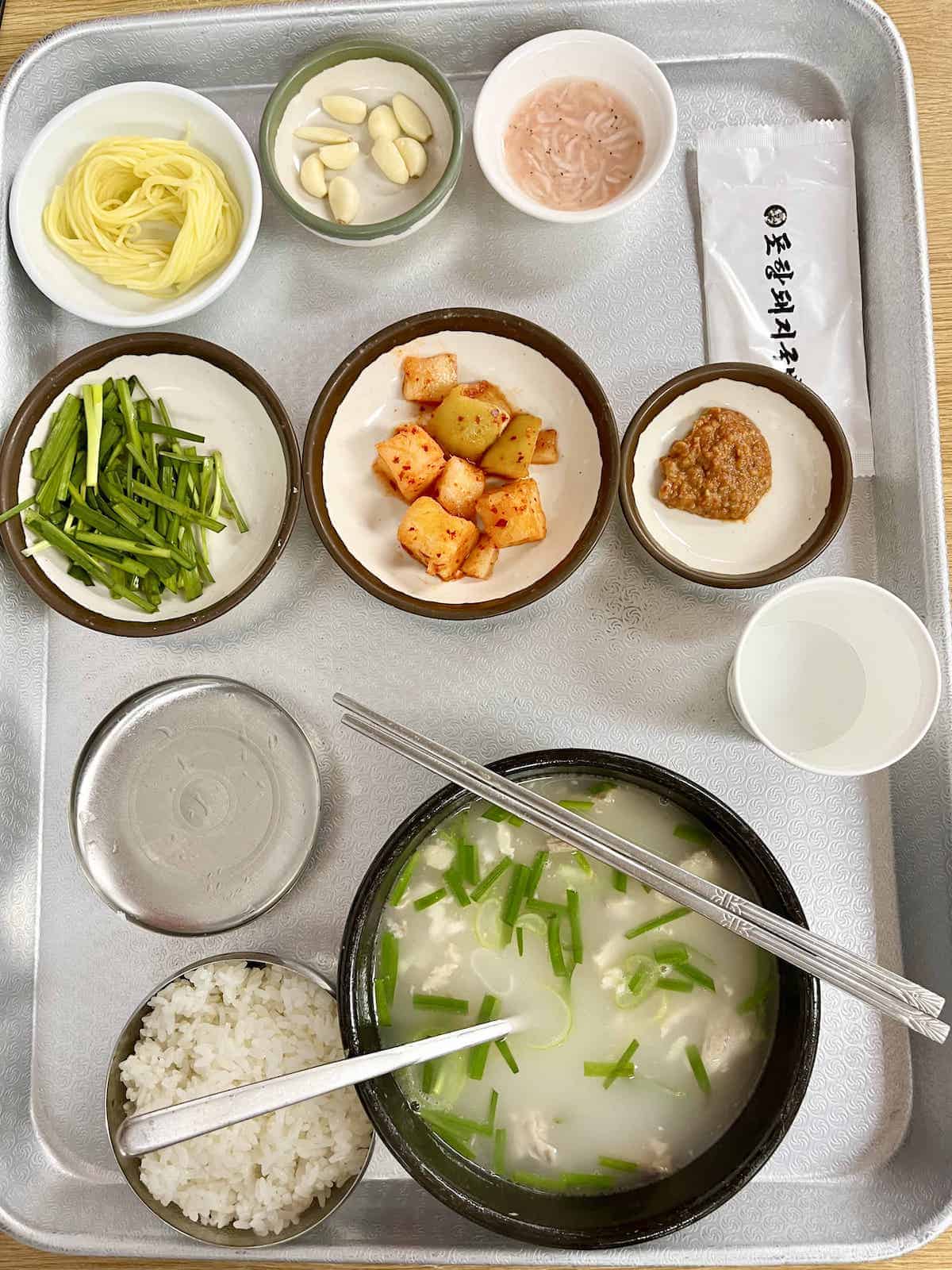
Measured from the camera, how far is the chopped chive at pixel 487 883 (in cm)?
190

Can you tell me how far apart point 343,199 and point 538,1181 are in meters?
1.93

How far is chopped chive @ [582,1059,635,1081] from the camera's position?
1.85 m

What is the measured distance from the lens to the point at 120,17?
216cm

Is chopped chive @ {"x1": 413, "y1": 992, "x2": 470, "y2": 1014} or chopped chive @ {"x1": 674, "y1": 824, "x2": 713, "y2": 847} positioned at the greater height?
chopped chive @ {"x1": 674, "y1": 824, "x2": 713, "y2": 847}

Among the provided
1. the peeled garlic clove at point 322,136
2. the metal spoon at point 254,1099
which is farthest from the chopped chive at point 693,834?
the peeled garlic clove at point 322,136

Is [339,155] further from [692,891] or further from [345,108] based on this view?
[692,891]

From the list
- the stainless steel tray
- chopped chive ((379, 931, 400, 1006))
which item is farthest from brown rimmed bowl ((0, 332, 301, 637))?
chopped chive ((379, 931, 400, 1006))

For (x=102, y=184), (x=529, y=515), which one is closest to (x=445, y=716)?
(x=529, y=515)

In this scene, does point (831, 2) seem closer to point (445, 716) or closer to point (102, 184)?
point (102, 184)

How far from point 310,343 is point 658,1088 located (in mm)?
1632

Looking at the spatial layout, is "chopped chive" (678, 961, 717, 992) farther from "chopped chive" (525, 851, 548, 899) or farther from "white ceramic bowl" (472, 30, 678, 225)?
"white ceramic bowl" (472, 30, 678, 225)

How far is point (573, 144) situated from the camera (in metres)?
2.12

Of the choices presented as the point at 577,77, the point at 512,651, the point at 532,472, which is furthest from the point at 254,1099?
the point at 577,77

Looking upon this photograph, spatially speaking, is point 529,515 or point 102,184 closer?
point 529,515
